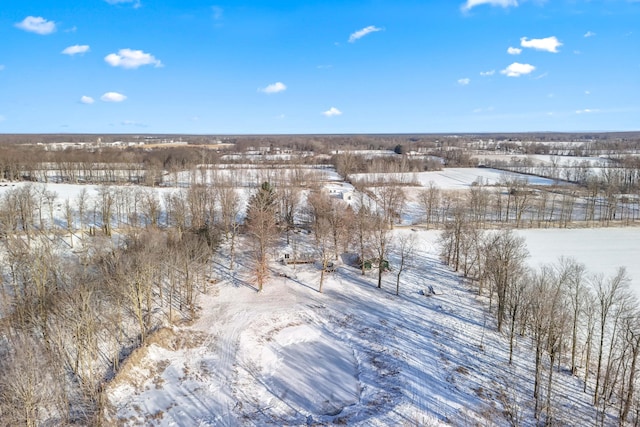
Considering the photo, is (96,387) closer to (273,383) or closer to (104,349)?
(104,349)

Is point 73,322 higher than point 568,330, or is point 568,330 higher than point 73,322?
point 73,322

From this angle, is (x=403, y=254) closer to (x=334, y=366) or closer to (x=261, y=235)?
(x=261, y=235)

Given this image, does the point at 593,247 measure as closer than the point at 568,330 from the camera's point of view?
No

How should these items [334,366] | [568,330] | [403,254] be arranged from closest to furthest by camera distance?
[568,330] < [334,366] < [403,254]

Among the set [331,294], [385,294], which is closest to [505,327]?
[385,294]

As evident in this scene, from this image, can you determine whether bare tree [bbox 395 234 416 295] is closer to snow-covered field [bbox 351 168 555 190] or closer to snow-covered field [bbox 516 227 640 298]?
snow-covered field [bbox 516 227 640 298]

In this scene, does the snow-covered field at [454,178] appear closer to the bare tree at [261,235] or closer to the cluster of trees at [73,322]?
the bare tree at [261,235]

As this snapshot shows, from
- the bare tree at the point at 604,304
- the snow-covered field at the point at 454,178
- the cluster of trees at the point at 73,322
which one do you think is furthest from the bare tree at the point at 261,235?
the snow-covered field at the point at 454,178

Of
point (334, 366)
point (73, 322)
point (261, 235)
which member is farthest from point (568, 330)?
point (73, 322)
